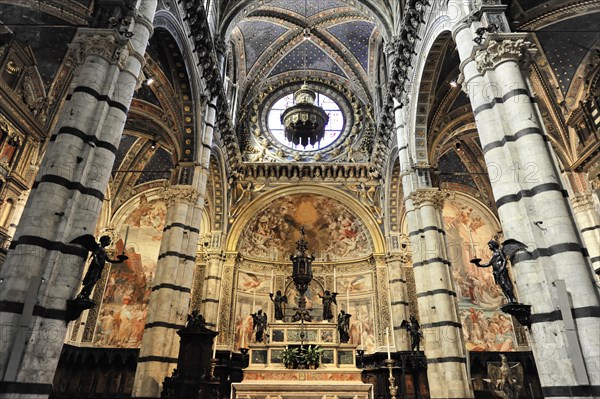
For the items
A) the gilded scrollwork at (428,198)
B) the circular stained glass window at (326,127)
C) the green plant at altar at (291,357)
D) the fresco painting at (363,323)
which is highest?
the circular stained glass window at (326,127)

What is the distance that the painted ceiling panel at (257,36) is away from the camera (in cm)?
1983

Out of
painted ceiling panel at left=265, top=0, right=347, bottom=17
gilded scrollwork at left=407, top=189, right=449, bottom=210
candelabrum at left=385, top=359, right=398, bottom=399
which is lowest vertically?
candelabrum at left=385, top=359, right=398, bottom=399

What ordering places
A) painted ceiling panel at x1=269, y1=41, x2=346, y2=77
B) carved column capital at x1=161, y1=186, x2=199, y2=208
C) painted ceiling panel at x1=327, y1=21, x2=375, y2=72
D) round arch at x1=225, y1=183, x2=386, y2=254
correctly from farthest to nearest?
1. painted ceiling panel at x1=269, y1=41, x2=346, y2=77
2. painted ceiling panel at x1=327, y1=21, x2=375, y2=72
3. round arch at x1=225, y1=183, x2=386, y2=254
4. carved column capital at x1=161, y1=186, x2=199, y2=208

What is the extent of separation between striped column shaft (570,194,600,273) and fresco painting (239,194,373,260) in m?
8.42

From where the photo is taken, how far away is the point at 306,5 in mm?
19375

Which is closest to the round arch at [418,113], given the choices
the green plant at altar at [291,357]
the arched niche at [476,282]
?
the arched niche at [476,282]

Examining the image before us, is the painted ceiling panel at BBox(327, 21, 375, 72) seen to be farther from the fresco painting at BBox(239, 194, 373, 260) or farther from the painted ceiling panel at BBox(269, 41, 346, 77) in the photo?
the fresco painting at BBox(239, 194, 373, 260)

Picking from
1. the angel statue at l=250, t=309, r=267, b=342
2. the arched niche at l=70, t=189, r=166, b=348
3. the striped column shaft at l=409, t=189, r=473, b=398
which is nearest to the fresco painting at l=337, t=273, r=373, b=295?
the angel statue at l=250, t=309, r=267, b=342

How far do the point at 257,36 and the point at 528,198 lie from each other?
58.0ft

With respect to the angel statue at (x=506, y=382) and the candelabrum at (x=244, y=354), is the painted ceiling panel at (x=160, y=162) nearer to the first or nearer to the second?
the candelabrum at (x=244, y=354)

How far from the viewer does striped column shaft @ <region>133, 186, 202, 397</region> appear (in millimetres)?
9195

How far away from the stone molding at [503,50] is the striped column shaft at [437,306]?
4.74 metres

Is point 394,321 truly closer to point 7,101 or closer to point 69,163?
point 69,163

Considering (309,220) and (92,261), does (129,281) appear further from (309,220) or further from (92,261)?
(92,261)
